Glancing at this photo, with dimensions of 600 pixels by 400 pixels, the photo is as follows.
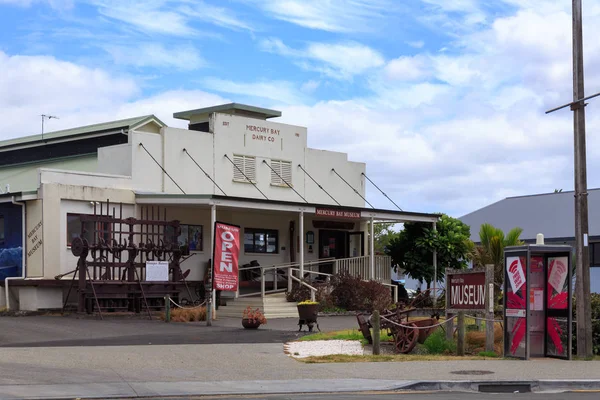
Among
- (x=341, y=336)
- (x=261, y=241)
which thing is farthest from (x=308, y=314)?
(x=261, y=241)

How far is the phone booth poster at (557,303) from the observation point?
18656 mm

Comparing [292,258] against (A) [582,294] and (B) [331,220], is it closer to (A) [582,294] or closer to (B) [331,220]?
(B) [331,220]

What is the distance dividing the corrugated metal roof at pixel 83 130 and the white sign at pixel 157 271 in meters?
6.18

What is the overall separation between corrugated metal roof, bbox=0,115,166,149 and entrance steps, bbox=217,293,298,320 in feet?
24.9

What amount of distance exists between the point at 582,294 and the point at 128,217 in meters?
17.1

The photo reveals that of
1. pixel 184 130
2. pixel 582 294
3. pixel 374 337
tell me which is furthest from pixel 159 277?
pixel 582 294

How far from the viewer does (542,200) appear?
2307 inches

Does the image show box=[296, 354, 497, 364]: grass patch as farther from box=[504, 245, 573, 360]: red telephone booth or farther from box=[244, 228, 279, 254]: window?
box=[244, 228, 279, 254]: window

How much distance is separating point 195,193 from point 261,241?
3.78 m

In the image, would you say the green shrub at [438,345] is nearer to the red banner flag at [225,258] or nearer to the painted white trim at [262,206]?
the red banner flag at [225,258]

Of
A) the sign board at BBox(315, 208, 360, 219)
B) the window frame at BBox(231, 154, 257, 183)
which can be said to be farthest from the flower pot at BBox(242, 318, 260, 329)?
the window frame at BBox(231, 154, 257, 183)

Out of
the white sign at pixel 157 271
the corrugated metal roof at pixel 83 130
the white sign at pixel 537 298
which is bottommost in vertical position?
the white sign at pixel 537 298

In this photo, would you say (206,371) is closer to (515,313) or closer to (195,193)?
(515,313)

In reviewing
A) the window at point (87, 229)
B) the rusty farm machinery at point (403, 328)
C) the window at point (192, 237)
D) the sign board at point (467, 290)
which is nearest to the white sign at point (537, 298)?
the sign board at point (467, 290)
